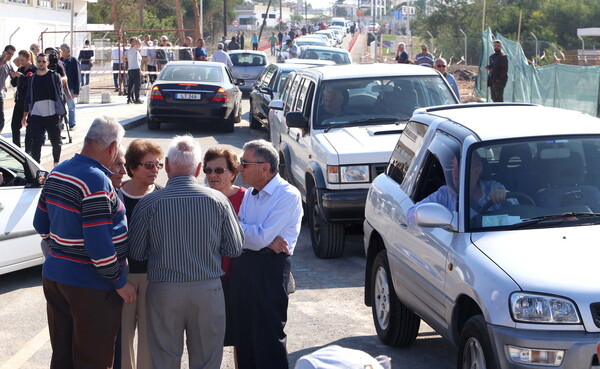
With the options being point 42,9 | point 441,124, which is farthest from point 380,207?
point 42,9

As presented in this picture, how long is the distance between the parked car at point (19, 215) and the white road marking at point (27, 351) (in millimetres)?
1262

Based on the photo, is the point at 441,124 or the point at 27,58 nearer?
the point at 441,124

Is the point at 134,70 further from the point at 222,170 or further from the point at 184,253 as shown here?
the point at 184,253

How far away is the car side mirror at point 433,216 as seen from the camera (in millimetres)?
5449

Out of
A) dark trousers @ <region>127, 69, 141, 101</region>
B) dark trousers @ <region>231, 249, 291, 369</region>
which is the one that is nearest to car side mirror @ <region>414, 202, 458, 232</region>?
dark trousers @ <region>231, 249, 291, 369</region>

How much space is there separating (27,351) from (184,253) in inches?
104

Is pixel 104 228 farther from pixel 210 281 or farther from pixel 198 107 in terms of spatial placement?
pixel 198 107

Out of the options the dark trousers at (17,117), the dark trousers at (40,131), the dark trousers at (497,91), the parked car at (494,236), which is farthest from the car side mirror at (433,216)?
the dark trousers at (497,91)

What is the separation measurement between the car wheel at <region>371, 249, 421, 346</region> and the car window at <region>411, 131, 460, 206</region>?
696 mm

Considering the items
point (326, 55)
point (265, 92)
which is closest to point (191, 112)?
point (265, 92)

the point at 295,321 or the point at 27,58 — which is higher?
the point at 27,58

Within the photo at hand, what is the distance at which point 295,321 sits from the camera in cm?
763

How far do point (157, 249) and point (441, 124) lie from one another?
2437mm

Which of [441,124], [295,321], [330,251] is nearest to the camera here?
[441,124]
